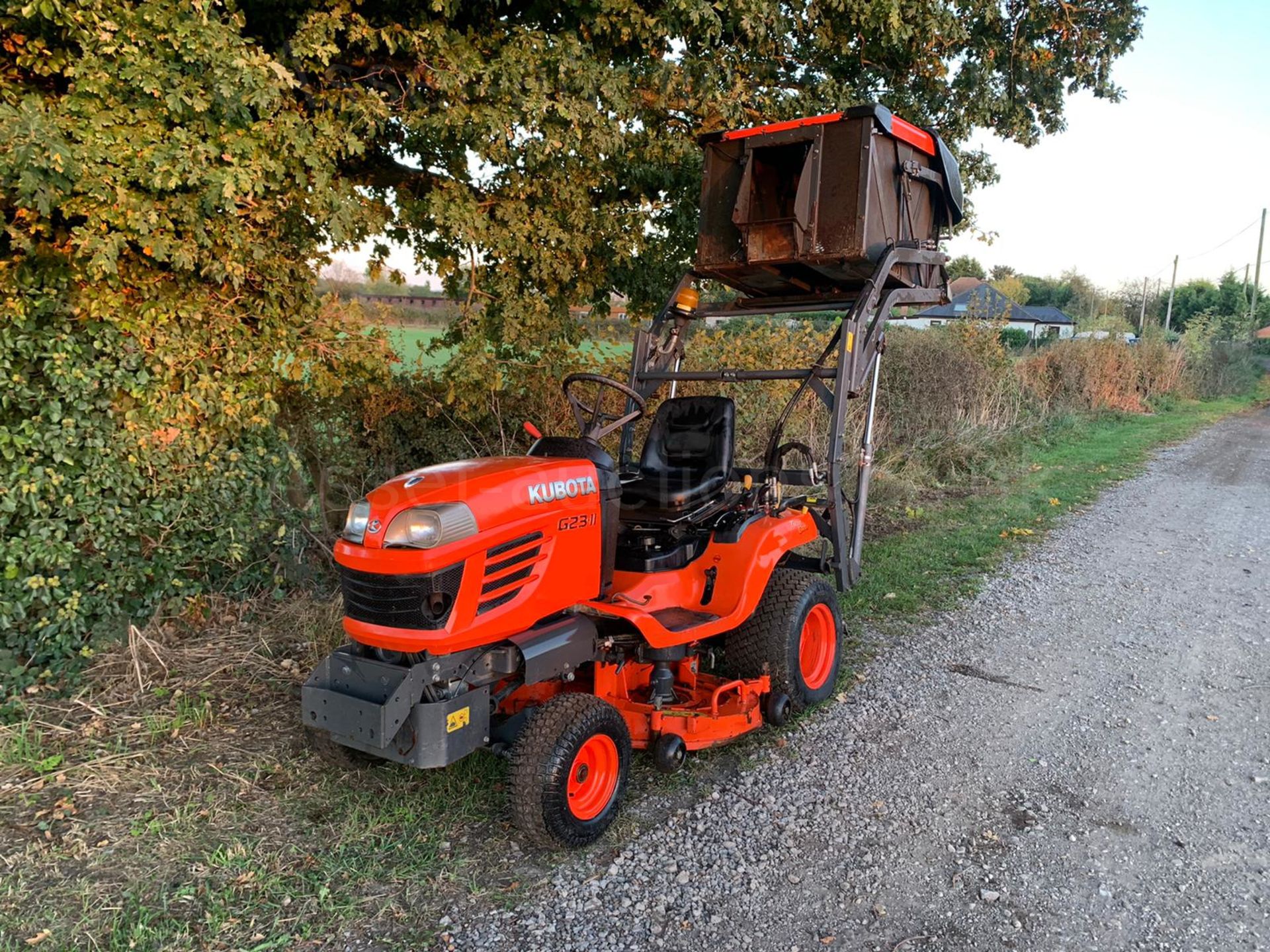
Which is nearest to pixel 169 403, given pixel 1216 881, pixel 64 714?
pixel 64 714

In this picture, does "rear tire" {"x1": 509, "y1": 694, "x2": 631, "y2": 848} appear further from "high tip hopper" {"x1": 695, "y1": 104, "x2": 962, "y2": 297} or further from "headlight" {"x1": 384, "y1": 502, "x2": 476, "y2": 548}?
"high tip hopper" {"x1": 695, "y1": 104, "x2": 962, "y2": 297}

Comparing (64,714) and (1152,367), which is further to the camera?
(1152,367)

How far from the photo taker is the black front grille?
10.0 feet

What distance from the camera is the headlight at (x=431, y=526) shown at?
3066 mm

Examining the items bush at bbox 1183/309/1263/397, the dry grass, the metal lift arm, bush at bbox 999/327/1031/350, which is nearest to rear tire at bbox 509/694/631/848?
the dry grass

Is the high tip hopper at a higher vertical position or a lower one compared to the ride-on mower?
higher

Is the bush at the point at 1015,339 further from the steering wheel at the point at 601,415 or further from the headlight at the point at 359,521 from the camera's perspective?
the headlight at the point at 359,521

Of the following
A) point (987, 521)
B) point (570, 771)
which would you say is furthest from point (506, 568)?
point (987, 521)

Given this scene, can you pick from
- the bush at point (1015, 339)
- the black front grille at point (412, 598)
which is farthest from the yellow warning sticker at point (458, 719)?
the bush at point (1015, 339)

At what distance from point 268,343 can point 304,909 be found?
9.58 ft

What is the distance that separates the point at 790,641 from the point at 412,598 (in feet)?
6.49

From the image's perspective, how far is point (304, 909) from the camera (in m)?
2.90

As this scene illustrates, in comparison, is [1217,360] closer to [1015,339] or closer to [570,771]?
[1015,339]

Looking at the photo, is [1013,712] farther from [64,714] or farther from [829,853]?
[64,714]
